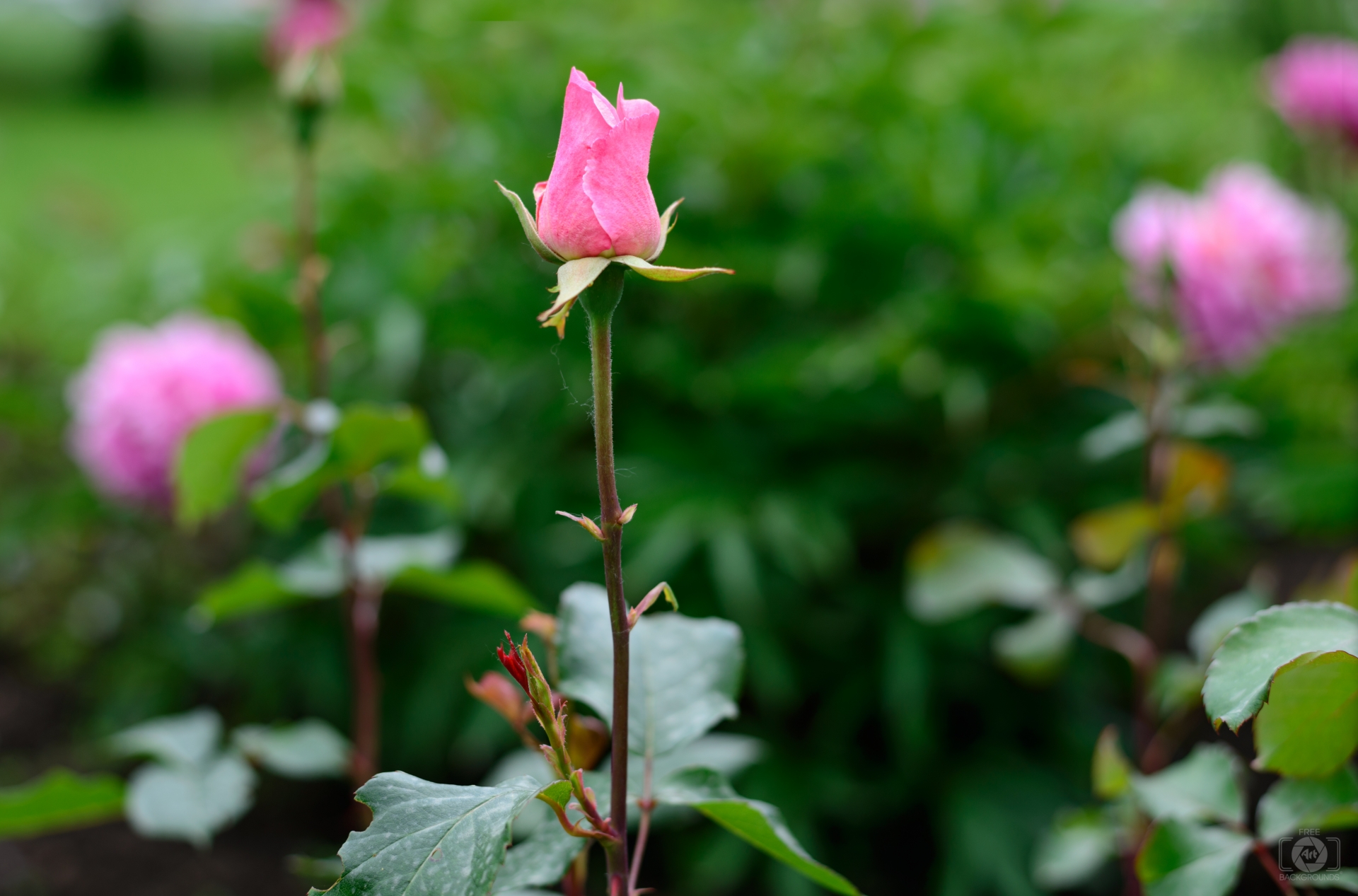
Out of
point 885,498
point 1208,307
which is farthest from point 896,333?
point 1208,307

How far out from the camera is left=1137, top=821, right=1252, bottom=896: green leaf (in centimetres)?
40

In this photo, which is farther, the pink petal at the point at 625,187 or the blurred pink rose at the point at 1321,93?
the blurred pink rose at the point at 1321,93

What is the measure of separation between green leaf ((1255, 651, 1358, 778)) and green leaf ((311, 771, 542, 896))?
0.87 feet

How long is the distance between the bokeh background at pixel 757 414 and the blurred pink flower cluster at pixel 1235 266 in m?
0.08

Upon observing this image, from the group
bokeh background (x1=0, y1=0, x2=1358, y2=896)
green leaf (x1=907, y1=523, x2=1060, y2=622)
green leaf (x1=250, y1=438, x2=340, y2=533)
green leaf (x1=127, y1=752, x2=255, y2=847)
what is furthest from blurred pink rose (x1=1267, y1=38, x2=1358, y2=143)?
green leaf (x1=127, y1=752, x2=255, y2=847)

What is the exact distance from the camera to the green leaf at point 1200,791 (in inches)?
17.6

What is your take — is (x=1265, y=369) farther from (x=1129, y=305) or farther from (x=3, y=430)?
(x=3, y=430)

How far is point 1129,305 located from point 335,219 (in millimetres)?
1022

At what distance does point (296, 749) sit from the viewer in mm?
585

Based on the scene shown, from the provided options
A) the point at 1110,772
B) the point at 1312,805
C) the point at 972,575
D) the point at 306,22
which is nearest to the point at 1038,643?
the point at 972,575

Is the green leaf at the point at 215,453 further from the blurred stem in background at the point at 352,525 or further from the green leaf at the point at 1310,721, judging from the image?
the green leaf at the point at 1310,721

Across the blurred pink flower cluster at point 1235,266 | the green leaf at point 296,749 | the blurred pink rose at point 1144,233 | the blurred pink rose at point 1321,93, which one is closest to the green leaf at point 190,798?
the green leaf at point 296,749

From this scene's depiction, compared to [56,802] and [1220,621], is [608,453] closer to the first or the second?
[56,802]

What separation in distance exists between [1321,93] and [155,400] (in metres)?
1.77
